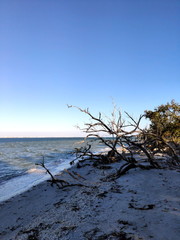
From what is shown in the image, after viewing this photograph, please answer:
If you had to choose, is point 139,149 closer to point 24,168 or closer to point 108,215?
point 108,215

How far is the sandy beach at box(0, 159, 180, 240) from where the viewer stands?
2361 millimetres

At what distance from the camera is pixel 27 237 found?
270 centimetres

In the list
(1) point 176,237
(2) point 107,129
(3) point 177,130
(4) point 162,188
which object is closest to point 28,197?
(2) point 107,129

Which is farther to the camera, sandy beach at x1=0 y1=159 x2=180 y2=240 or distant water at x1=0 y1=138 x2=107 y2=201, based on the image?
distant water at x1=0 y1=138 x2=107 y2=201

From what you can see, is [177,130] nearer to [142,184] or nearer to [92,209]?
[142,184]

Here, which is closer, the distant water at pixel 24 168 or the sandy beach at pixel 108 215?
the sandy beach at pixel 108 215

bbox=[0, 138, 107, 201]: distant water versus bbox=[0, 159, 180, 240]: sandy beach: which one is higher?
bbox=[0, 159, 180, 240]: sandy beach

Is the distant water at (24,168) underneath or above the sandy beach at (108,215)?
underneath

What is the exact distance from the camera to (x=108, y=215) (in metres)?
2.92

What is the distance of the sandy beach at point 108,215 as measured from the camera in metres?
2.36

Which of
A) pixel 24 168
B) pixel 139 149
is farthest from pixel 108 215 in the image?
pixel 24 168

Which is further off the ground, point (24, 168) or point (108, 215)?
point (108, 215)

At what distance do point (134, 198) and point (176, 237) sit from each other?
1.58 metres

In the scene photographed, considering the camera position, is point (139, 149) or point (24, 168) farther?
point (24, 168)
